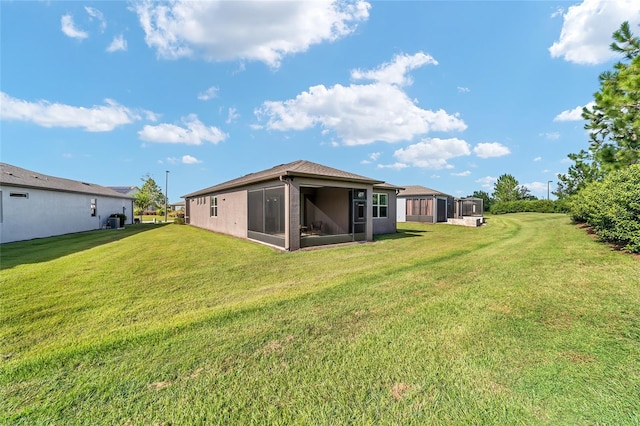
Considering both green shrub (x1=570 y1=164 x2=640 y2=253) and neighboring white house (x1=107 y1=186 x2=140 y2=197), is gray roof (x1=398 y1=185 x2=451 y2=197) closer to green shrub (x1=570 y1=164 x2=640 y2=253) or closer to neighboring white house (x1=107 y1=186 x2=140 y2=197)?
green shrub (x1=570 y1=164 x2=640 y2=253)

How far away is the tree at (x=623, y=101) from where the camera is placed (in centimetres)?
711

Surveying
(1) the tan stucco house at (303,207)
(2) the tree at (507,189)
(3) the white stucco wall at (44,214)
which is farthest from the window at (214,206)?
(2) the tree at (507,189)

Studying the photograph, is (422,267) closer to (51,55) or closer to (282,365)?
(282,365)

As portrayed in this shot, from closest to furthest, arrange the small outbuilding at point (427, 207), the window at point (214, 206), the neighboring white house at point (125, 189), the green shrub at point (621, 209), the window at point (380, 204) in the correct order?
the green shrub at point (621, 209), the window at point (380, 204), the window at point (214, 206), the small outbuilding at point (427, 207), the neighboring white house at point (125, 189)

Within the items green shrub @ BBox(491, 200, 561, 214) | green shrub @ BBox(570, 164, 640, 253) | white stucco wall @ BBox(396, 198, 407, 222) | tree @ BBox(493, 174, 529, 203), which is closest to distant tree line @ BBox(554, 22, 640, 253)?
green shrub @ BBox(570, 164, 640, 253)

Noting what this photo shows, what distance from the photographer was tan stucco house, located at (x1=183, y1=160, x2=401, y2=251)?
9430 millimetres

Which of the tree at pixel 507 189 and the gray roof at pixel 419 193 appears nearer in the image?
the gray roof at pixel 419 193

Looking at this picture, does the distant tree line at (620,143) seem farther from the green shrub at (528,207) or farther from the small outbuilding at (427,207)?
the green shrub at (528,207)

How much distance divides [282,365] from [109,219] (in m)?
23.6

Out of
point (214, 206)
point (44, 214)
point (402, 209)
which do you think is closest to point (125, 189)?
point (44, 214)

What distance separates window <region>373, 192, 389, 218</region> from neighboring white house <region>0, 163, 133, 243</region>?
17183 mm

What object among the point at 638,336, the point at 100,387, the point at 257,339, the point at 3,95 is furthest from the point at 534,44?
the point at 3,95

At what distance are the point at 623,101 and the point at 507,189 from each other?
147 feet

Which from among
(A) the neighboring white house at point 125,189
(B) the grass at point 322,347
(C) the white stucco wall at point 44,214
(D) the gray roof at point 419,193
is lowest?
(B) the grass at point 322,347
